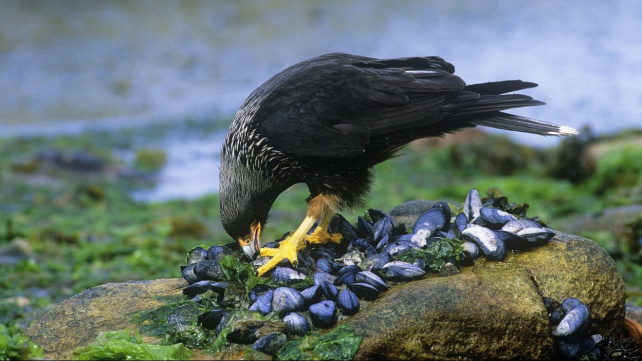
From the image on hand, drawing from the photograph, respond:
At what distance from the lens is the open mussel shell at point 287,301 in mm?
4320

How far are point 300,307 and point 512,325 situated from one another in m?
1.20

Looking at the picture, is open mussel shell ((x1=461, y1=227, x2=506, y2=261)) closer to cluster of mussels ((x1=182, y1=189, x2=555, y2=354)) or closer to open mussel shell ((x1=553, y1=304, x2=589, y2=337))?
cluster of mussels ((x1=182, y1=189, x2=555, y2=354))

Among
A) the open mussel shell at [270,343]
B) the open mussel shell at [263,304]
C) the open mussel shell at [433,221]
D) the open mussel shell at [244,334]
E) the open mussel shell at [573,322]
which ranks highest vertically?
the open mussel shell at [433,221]

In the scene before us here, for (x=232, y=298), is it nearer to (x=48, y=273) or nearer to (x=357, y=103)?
→ (x=357, y=103)

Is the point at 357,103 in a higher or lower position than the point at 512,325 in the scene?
higher

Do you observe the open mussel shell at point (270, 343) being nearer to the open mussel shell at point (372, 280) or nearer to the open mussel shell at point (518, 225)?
the open mussel shell at point (372, 280)

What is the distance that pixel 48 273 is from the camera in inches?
305

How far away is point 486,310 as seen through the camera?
4.19 metres

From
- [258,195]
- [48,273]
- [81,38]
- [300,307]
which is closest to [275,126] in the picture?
[258,195]

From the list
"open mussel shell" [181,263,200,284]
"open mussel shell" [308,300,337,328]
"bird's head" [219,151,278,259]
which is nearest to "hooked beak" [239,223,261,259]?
"bird's head" [219,151,278,259]

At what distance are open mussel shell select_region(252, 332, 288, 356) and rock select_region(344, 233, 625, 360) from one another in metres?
0.38

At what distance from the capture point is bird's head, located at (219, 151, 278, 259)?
5.18 m

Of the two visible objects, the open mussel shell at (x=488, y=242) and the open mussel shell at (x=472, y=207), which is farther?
the open mussel shell at (x=472, y=207)

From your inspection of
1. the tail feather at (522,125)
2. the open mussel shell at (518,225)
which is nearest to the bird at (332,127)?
the tail feather at (522,125)
